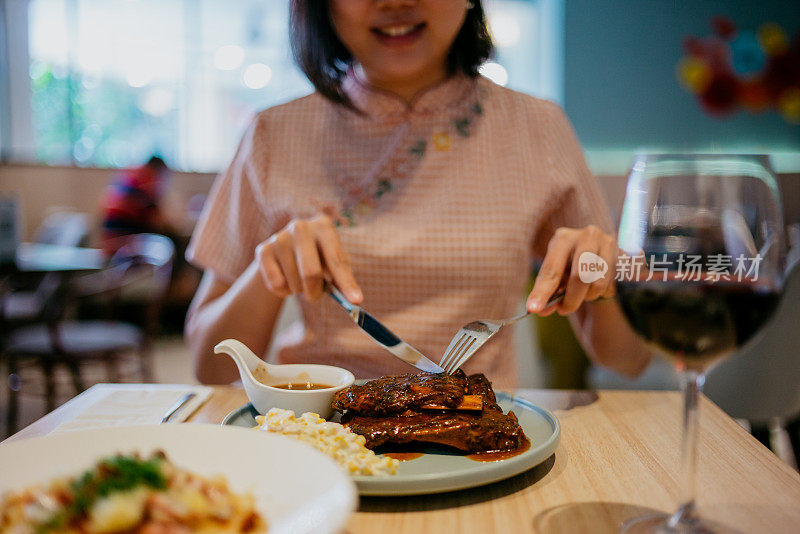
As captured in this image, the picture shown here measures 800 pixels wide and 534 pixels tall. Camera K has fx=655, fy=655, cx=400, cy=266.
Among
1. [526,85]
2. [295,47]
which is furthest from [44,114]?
[295,47]

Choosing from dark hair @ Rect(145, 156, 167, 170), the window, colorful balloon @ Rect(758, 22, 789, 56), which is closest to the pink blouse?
dark hair @ Rect(145, 156, 167, 170)

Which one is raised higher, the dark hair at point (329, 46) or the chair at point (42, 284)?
the dark hair at point (329, 46)

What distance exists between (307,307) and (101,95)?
6825 mm

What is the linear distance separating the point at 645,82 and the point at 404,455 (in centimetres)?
688

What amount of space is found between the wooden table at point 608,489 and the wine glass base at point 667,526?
0.07 ft

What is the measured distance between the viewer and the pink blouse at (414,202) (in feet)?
4.48

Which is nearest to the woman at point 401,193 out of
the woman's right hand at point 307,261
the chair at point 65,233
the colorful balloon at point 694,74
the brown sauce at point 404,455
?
the woman's right hand at point 307,261

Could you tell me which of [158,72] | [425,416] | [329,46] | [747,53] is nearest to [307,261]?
[425,416]

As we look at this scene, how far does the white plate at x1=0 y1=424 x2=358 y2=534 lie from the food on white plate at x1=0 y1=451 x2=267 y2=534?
26mm

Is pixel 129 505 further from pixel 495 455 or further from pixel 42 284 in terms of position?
pixel 42 284

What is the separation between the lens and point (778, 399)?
2072 mm

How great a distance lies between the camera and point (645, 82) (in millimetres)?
6758

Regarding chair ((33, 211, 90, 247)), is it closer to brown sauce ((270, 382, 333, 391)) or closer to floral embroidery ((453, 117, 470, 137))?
floral embroidery ((453, 117, 470, 137))

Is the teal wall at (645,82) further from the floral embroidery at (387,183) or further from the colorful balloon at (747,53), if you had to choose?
the floral embroidery at (387,183)
